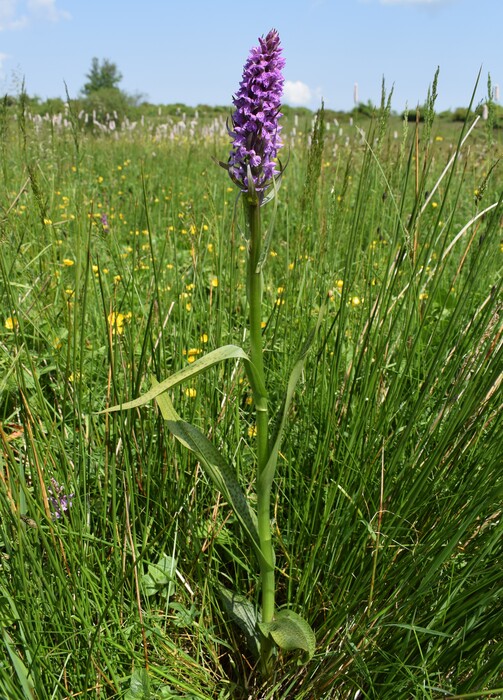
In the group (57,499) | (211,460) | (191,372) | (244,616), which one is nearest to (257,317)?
(191,372)

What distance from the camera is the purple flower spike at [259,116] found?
968 mm

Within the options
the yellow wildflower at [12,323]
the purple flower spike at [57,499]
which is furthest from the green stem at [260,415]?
the yellow wildflower at [12,323]

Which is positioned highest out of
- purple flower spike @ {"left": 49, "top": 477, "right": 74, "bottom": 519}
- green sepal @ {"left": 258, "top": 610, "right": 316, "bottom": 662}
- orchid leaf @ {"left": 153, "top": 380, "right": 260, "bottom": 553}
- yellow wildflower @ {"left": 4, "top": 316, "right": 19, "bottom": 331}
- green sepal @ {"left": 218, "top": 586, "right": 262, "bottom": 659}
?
yellow wildflower @ {"left": 4, "top": 316, "right": 19, "bottom": 331}

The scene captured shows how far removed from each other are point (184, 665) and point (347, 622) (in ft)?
1.18

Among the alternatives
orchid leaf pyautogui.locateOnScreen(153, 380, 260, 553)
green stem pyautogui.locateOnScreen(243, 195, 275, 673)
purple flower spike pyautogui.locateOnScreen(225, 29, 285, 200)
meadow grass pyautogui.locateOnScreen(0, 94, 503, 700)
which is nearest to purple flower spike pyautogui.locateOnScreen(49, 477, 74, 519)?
meadow grass pyautogui.locateOnScreen(0, 94, 503, 700)

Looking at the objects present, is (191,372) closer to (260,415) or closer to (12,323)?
(260,415)

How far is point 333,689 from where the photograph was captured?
119 cm

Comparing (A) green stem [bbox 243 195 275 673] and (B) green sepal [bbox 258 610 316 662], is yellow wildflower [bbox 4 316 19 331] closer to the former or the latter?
(A) green stem [bbox 243 195 275 673]

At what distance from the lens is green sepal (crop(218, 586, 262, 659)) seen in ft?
4.17

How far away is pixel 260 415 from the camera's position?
1077 mm

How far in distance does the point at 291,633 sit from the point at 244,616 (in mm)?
194

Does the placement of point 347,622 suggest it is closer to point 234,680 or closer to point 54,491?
point 234,680

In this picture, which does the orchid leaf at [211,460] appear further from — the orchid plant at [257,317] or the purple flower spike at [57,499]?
the purple flower spike at [57,499]

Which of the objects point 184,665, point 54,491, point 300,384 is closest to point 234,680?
point 184,665
